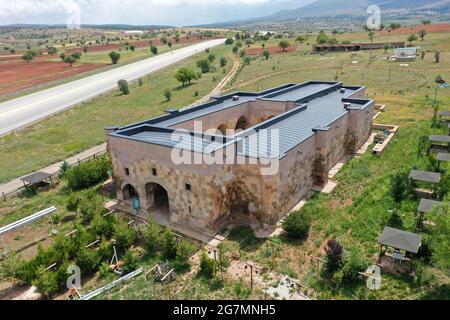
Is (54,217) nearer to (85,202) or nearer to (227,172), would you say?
(85,202)

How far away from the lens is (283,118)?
2952 cm

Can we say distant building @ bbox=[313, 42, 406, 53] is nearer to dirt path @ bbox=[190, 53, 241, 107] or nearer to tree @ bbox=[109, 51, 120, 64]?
dirt path @ bbox=[190, 53, 241, 107]

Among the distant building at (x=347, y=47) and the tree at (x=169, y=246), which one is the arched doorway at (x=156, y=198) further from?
the distant building at (x=347, y=47)

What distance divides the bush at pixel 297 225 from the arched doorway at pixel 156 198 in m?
8.87

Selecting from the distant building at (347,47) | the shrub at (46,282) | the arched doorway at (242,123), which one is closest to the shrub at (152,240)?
the shrub at (46,282)

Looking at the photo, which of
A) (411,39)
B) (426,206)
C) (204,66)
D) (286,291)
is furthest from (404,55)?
(286,291)

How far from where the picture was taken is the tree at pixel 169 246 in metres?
19.5

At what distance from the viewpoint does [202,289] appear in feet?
56.5

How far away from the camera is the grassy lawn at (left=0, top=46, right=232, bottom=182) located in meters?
38.1

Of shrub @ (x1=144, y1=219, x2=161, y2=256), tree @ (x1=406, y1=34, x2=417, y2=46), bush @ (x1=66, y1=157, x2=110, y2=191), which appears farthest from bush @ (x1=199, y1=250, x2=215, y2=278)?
tree @ (x1=406, y1=34, x2=417, y2=46)

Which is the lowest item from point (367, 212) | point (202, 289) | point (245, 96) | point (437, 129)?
point (202, 289)

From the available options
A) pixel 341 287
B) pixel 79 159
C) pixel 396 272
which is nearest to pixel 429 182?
pixel 396 272

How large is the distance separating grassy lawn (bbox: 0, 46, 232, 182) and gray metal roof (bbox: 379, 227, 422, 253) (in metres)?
32.2

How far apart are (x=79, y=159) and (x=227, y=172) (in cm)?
2164
